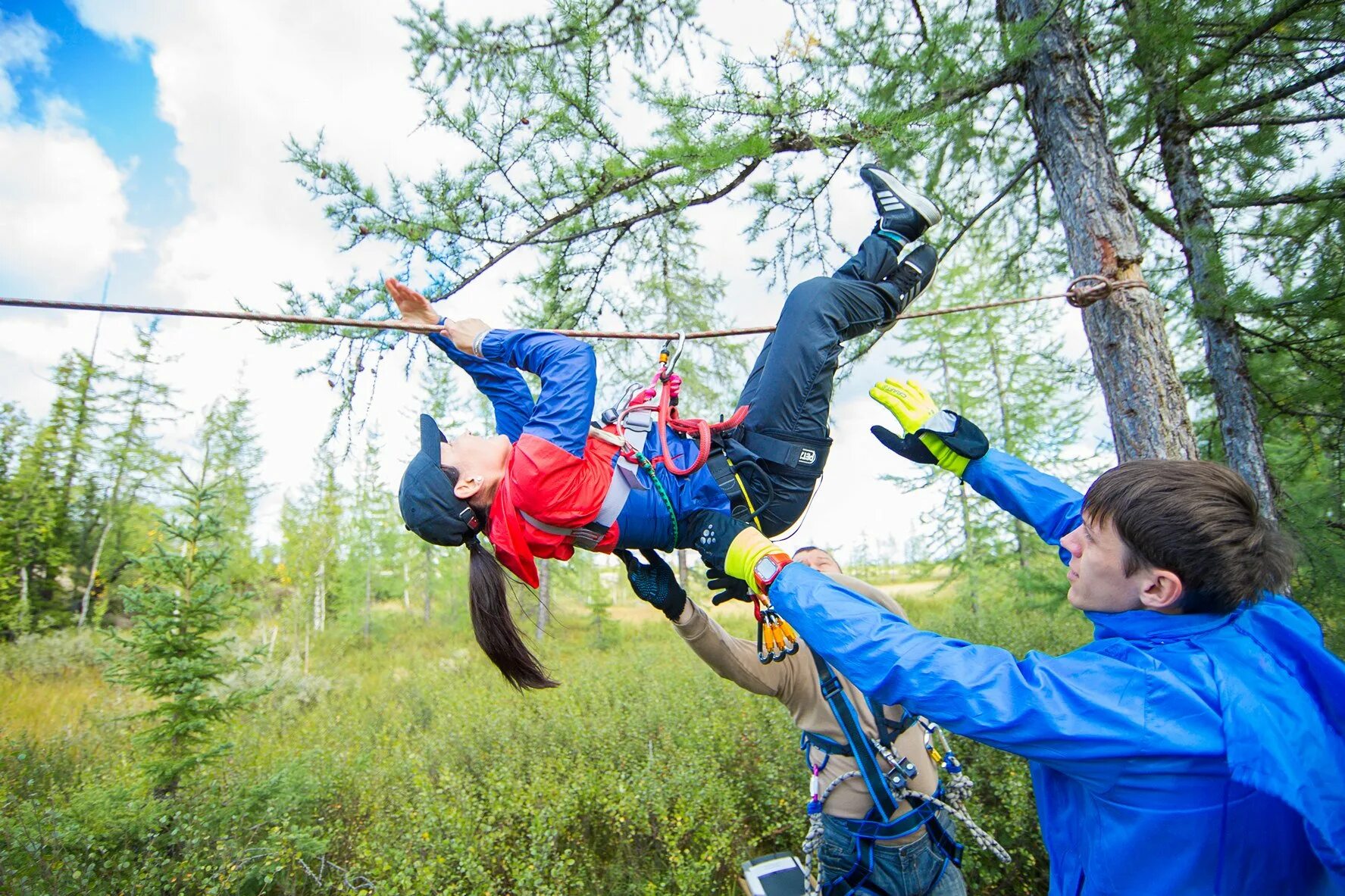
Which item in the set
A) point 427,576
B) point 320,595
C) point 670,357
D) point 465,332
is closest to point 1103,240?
point 670,357

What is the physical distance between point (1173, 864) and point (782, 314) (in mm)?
2455

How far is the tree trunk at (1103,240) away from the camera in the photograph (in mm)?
3477

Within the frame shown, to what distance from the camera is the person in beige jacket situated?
2.80m

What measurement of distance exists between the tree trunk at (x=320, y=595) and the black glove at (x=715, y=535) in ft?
56.2

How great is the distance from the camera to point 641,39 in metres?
4.79

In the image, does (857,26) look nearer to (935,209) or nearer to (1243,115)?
(935,209)

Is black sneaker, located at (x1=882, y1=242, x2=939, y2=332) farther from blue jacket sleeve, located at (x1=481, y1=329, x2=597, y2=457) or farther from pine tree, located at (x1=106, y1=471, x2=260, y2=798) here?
pine tree, located at (x1=106, y1=471, x2=260, y2=798)

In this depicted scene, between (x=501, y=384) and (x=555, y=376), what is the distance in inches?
18.5

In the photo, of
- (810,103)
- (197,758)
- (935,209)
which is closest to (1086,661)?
(935,209)

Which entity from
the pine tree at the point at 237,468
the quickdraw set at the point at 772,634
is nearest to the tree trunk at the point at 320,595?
the pine tree at the point at 237,468

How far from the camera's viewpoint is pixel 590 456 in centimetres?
281

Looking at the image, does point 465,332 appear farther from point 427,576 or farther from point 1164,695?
point 427,576

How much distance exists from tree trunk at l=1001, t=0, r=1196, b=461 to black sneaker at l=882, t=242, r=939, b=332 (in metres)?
1.08

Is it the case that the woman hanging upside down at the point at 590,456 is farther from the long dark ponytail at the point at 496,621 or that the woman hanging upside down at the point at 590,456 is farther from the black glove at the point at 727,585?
the black glove at the point at 727,585
